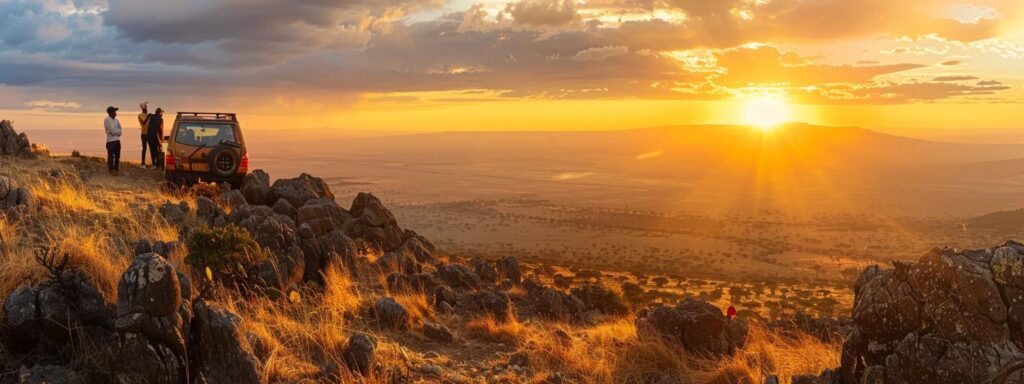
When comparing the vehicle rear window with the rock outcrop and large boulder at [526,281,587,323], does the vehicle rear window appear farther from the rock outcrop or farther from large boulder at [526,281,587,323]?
large boulder at [526,281,587,323]

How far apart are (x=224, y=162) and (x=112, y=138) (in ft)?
13.6

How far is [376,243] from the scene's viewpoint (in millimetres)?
19781

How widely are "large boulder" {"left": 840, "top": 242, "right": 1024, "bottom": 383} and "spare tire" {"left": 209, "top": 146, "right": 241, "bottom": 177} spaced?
635 inches

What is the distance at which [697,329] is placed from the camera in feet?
28.0

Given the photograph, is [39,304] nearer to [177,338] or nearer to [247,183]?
[177,338]

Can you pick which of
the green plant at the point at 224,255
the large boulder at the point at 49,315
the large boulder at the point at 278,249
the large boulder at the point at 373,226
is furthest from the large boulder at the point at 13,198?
the large boulder at the point at 373,226

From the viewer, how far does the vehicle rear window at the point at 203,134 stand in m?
16.7

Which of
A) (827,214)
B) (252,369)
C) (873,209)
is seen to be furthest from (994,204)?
(252,369)

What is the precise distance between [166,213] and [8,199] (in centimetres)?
247

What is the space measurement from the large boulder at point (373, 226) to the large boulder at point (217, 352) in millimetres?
13805

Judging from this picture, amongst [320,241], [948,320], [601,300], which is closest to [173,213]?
[320,241]

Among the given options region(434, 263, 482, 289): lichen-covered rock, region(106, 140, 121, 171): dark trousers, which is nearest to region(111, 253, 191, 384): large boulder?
region(434, 263, 482, 289): lichen-covered rock

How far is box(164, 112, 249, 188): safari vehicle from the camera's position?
16.6m

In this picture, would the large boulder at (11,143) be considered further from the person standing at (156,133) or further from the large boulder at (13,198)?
the large boulder at (13,198)
